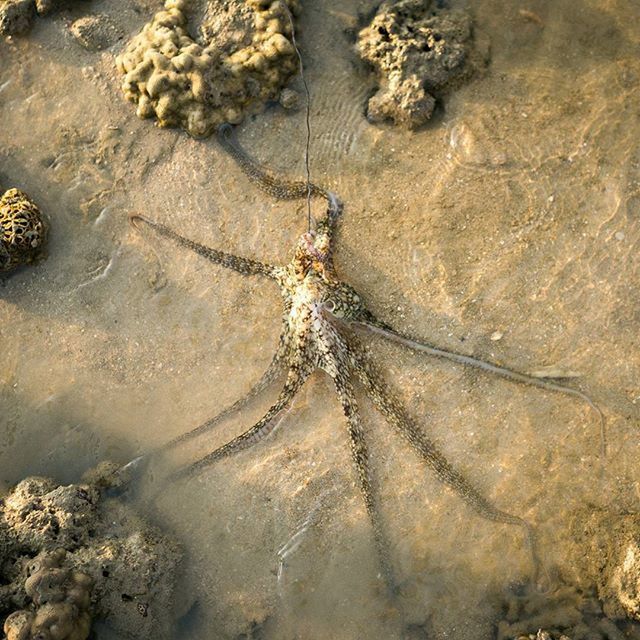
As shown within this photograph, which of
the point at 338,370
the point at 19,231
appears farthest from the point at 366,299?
the point at 19,231

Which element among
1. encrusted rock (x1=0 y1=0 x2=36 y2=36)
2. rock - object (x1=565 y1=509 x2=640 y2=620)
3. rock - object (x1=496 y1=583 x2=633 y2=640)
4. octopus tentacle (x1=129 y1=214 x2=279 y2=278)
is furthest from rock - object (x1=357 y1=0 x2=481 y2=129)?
rock - object (x1=496 y1=583 x2=633 y2=640)

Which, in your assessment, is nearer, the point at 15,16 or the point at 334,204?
the point at 334,204

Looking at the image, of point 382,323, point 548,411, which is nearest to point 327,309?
point 382,323

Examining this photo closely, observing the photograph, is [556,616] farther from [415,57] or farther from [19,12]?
[19,12]

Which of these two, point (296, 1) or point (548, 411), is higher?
point (296, 1)

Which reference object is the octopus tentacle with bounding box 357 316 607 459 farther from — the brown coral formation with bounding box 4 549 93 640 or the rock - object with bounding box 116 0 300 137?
the brown coral formation with bounding box 4 549 93 640

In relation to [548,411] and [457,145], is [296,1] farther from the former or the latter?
[548,411]
